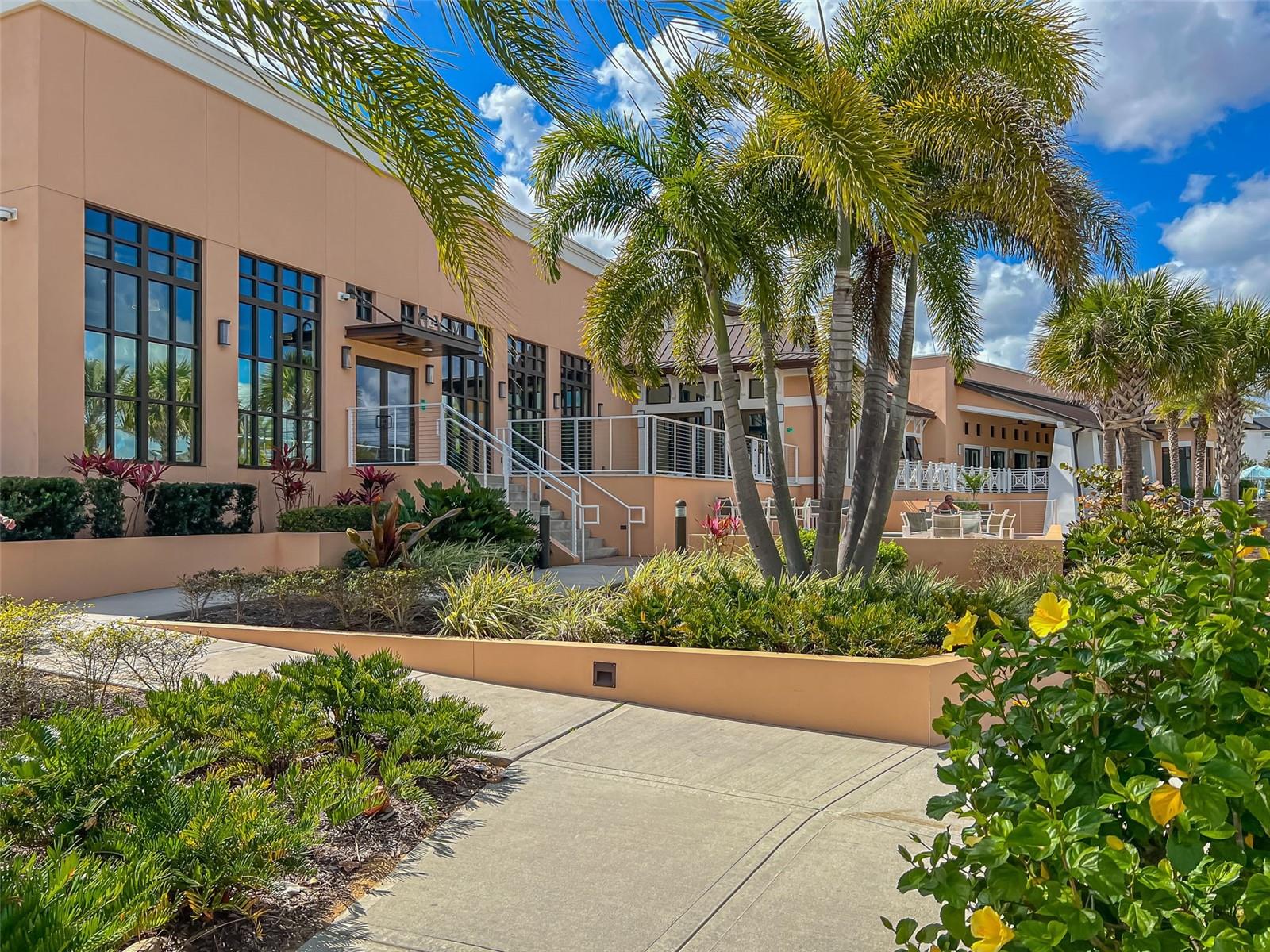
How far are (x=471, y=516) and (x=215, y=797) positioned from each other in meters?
9.23

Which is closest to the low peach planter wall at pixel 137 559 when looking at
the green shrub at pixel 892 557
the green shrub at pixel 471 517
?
the green shrub at pixel 471 517

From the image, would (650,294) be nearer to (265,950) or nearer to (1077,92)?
(1077,92)

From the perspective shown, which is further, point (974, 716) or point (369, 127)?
point (369, 127)

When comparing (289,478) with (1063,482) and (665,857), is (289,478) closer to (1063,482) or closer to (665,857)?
(665,857)

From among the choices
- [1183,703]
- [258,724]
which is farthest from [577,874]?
[1183,703]

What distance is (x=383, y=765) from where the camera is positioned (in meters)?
4.45

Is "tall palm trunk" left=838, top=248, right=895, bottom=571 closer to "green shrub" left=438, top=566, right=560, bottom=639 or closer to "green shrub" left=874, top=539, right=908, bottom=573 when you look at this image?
"green shrub" left=874, top=539, right=908, bottom=573

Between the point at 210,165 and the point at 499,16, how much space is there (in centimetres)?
1201

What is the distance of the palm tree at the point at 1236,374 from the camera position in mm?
24828

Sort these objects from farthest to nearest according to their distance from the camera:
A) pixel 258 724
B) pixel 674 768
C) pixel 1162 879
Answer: pixel 674 768 → pixel 258 724 → pixel 1162 879

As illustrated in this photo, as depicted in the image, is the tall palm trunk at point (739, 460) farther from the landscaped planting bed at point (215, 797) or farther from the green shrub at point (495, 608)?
the landscaped planting bed at point (215, 797)

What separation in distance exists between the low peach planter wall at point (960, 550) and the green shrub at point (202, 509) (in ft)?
32.9

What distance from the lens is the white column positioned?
21.0m

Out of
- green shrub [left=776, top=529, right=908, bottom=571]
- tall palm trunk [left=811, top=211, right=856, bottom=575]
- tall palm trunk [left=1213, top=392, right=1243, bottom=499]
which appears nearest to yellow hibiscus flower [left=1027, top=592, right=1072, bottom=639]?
tall palm trunk [left=811, top=211, right=856, bottom=575]
